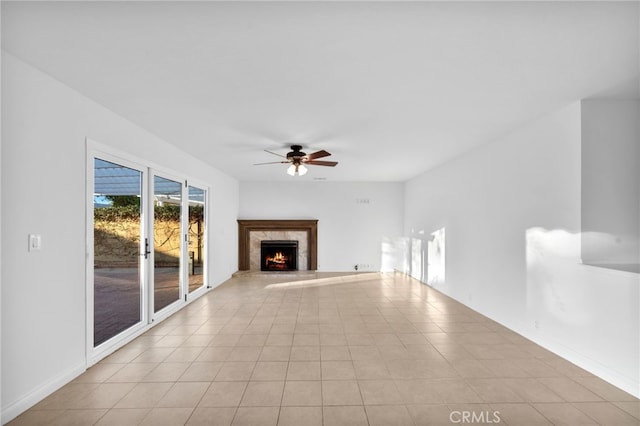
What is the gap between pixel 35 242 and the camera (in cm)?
217

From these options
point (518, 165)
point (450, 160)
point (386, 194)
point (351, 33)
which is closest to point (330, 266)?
point (386, 194)

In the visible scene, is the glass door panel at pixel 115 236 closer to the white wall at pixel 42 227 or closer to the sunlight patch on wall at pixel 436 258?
the white wall at pixel 42 227

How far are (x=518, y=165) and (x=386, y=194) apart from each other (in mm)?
4403

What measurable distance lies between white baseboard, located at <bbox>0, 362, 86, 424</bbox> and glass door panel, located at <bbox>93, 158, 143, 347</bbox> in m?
0.46

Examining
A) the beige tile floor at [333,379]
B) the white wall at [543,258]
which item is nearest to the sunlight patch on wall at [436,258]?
the white wall at [543,258]

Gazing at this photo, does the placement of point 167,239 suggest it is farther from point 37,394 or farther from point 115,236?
point 37,394

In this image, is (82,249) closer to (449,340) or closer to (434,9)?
(434,9)

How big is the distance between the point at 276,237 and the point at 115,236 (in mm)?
4250

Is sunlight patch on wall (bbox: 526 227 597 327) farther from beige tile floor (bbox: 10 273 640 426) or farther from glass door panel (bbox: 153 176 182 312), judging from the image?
glass door panel (bbox: 153 176 182 312)

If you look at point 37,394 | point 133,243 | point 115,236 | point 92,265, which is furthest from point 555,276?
point 115,236

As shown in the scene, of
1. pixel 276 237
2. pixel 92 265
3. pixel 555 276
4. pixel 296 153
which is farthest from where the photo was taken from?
pixel 276 237

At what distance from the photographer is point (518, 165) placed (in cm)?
356

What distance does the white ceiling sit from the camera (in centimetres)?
162

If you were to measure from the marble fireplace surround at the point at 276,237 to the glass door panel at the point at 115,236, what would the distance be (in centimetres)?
329
